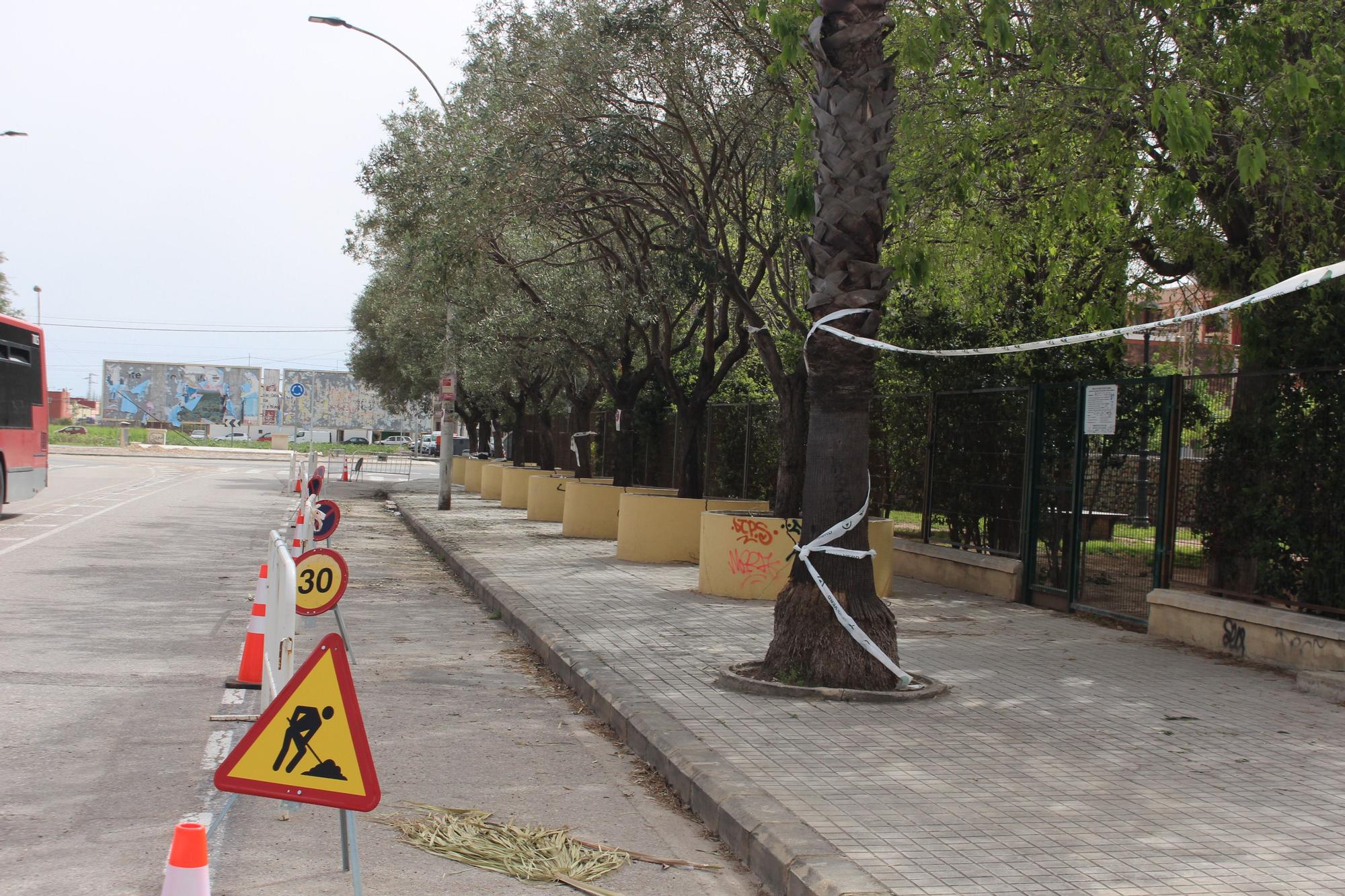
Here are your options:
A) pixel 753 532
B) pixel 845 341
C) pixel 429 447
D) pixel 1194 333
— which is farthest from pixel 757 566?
pixel 429 447

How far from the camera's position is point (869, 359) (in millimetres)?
7973

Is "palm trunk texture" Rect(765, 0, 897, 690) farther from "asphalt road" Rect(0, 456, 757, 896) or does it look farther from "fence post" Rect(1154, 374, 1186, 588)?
"fence post" Rect(1154, 374, 1186, 588)

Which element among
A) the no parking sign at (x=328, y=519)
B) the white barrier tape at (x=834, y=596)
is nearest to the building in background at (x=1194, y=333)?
the white barrier tape at (x=834, y=596)

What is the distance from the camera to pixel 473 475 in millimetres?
37719

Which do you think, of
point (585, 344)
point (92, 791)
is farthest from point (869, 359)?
point (585, 344)

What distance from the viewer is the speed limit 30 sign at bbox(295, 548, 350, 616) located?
8125 mm

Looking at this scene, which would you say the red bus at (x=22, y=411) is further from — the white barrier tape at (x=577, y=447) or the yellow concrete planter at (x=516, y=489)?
the yellow concrete planter at (x=516, y=489)

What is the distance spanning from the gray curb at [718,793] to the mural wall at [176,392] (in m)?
110

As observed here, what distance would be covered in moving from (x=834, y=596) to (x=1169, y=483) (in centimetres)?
475

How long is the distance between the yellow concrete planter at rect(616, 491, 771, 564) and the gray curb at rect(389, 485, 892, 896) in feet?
22.9

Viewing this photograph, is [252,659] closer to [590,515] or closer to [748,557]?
[748,557]

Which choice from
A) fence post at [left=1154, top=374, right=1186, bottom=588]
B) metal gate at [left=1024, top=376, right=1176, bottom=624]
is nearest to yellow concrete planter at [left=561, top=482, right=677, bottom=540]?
metal gate at [left=1024, top=376, right=1176, bottom=624]

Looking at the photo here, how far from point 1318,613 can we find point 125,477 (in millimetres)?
33809

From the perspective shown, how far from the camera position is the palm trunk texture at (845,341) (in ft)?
25.6
